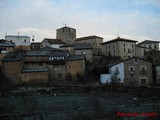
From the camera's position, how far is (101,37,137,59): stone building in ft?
176

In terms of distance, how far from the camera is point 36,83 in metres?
35.5

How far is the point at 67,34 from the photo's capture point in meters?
68.1

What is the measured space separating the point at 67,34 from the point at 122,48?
19536mm

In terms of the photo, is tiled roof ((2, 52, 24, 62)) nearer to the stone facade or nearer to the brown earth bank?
the brown earth bank

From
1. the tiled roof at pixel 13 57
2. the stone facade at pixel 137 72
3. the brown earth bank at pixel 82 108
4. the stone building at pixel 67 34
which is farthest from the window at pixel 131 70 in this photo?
the stone building at pixel 67 34

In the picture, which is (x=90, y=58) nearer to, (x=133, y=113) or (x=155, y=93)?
(x=155, y=93)

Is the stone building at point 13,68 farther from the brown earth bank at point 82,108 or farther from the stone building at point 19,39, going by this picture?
the stone building at point 19,39

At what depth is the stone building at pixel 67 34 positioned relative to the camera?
6788 cm

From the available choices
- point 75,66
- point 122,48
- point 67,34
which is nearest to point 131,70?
point 75,66

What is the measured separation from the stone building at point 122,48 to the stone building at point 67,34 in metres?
15.1

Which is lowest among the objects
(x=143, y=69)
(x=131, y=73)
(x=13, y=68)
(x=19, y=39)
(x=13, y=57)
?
(x=131, y=73)

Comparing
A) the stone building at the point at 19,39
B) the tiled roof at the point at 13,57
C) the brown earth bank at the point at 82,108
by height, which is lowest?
the brown earth bank at the point at 82,108

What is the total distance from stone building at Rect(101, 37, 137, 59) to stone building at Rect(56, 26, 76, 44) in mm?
15087

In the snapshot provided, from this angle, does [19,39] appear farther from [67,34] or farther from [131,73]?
[131,73]
